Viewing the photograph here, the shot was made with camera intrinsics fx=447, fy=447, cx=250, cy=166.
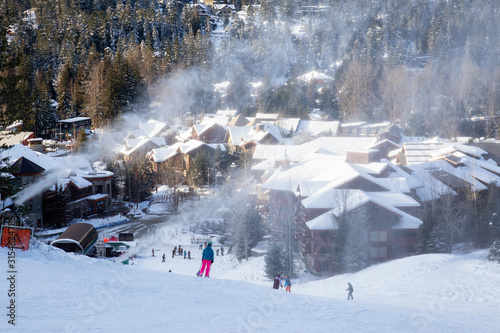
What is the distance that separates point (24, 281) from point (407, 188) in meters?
20.4

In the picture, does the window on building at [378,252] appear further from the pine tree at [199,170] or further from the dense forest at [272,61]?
the dense forest at [272,61]

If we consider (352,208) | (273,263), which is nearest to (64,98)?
(273,263)

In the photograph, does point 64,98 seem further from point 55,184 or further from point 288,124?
point 55,184

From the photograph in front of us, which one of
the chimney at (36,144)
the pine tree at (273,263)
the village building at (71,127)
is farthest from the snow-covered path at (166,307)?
the village building at (71,127)

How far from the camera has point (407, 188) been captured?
76.6 feet

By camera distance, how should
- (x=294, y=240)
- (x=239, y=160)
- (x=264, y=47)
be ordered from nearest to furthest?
(x=294, y=240) → (x=239, y=160) → (x=264, y=47)

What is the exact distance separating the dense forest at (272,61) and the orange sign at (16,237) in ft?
96.5

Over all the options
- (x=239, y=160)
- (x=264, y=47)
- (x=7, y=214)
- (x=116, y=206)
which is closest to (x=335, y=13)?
(x=264, y=47)

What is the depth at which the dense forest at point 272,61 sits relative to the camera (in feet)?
175

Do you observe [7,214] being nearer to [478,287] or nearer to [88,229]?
[88,229]

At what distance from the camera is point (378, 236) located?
19.9 meters

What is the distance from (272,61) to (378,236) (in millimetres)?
67981

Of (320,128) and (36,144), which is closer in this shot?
(36,144)

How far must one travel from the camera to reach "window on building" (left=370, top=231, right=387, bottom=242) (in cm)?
1984
